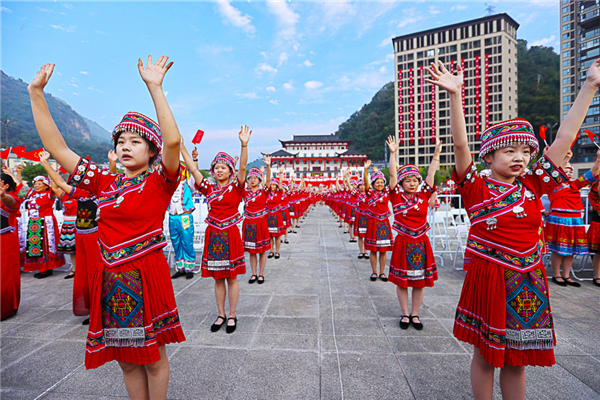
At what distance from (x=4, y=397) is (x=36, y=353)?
747 mm

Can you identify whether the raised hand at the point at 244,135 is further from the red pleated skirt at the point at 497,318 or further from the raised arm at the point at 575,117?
the raised arm at the point at 575,117

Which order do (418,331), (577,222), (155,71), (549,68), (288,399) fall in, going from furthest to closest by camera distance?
1. (549,68)
2. (577,222)
3. (418,331)
4. (288,399)
5. (155,71)

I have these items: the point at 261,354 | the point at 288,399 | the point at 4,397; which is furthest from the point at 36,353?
the point at 288,399

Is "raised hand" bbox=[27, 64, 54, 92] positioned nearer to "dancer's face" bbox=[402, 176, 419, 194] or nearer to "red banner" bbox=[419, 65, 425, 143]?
"dancer's face" bbox=[402, 176, 419, 194]

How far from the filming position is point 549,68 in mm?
53250

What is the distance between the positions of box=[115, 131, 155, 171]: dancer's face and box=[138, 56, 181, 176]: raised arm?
0.28 m

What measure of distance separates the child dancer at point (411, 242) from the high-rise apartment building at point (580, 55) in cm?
4452

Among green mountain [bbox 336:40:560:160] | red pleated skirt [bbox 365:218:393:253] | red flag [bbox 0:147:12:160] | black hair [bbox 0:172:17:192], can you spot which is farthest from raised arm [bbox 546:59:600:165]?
green mountain [bbox 336:40:560:160]

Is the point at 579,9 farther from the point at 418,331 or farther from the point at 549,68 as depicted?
the point at 418,331

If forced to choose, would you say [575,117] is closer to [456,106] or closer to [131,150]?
[456,106]

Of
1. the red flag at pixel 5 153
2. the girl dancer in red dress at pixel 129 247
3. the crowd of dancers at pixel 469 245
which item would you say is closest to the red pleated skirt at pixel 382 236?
the crowd of dancers at pixel 469 245

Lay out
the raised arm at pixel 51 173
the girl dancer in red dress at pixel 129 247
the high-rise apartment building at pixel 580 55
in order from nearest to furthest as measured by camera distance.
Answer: the girl dancer in red dress at pixel 129 247 < the raised arm at pixel 51 173 < the high-rise apartment building at pixel 580 55

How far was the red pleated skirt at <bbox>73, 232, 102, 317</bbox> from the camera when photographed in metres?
3.85

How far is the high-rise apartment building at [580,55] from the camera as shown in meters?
35.1
